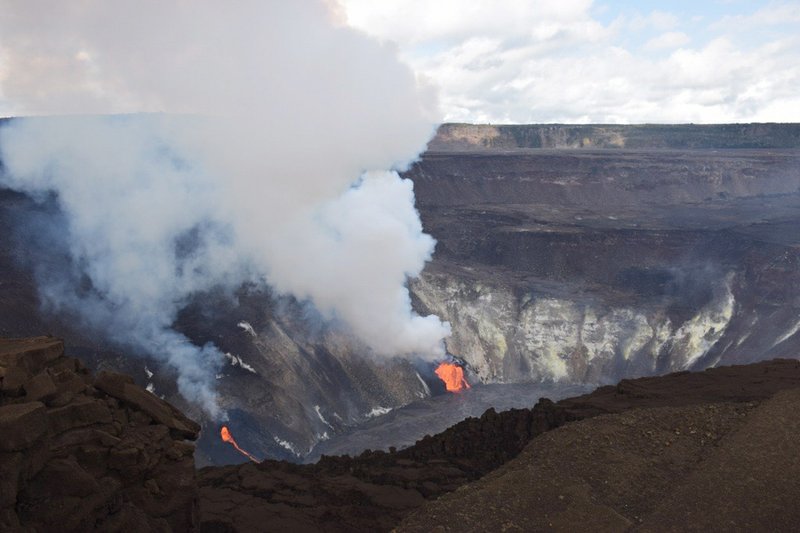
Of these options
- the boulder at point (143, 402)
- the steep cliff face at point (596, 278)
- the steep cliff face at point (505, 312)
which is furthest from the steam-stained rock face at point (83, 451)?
the steep cliff face at point (596, 278)

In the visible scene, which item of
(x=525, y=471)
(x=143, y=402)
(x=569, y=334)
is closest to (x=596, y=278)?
(x=569, y=334)

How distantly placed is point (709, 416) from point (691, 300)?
1017 inches

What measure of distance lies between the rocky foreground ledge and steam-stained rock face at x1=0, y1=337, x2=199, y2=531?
0.02 meters

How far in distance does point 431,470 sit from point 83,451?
6853 mm

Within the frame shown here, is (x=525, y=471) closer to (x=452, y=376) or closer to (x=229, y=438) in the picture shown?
(x=229, y=438)

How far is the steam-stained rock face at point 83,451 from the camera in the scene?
24.2 ft

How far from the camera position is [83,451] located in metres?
8.09

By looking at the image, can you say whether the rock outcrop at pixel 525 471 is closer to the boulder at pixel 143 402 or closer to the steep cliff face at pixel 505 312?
the boulder at pixel 143 402

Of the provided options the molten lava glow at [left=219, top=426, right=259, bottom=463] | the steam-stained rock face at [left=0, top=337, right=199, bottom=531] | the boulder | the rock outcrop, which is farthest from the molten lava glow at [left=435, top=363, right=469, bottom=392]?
the steam-stained rock face at [left=0, top=337, right=199, bottom=531]

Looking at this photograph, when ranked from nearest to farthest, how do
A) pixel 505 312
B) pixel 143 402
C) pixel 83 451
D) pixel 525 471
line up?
pixel 83 451
pixel 143 402
pixel 525 471
pixel 505 312

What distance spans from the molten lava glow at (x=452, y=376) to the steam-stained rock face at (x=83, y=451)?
2223cm

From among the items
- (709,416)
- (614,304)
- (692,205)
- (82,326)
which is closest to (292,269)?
(82,326)

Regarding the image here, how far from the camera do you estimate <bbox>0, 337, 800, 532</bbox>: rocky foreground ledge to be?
788 cm

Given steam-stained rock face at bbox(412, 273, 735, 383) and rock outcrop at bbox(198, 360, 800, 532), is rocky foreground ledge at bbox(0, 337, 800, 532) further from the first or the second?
steam-stained rock face at bbox(412, 273, 735, 383)
